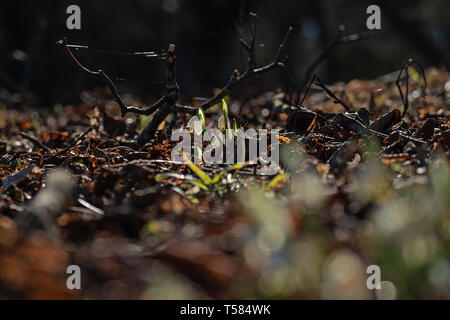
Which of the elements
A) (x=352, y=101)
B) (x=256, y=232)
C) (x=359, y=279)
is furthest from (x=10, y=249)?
(x=352, y=101)

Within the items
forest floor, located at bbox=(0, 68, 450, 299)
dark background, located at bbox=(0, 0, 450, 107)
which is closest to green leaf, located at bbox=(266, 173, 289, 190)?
forest floor, located at bbox=(0, 68, 450, 299)

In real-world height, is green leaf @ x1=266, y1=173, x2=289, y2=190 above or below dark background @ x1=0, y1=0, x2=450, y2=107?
below

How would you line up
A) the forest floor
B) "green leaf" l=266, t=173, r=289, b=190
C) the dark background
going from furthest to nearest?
1. the dark background
2. "green leaf" l=266, t=173, r=289, b=190
3. the forest floor

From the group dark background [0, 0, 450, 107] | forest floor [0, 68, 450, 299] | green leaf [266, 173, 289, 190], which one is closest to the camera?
forest floor [0, 68, 450, 299]

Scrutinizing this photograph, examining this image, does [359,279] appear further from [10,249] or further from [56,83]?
[56,83]

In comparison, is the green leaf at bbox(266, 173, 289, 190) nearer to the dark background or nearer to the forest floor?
the forest floor

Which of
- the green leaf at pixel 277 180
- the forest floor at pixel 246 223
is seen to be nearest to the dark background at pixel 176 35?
the forest floor at pixel 246 223

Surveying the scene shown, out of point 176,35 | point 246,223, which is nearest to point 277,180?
point 246,223

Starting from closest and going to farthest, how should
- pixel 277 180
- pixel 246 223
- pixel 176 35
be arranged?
pixel 246 223 → pixel 277 180 → pixel 176 35

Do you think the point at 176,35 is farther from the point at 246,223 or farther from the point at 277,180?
the point at 246,223
